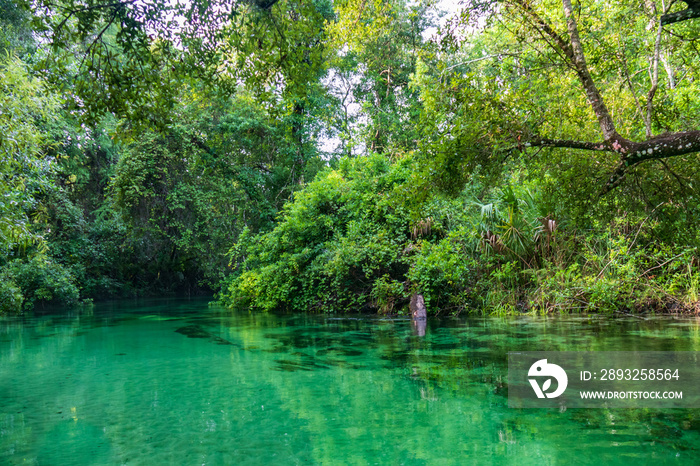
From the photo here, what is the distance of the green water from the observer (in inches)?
100

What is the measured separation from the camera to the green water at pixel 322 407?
2547mm

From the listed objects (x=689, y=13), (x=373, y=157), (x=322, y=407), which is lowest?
(x=322, y=407)

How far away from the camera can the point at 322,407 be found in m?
3.41

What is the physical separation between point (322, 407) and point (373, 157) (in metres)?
9.70

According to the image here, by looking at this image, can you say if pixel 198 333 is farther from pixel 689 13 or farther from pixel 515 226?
pixel 689 13

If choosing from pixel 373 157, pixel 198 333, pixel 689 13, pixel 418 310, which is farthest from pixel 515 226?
pixel 689 13

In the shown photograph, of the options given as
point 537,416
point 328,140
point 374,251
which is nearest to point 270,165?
point 328,140

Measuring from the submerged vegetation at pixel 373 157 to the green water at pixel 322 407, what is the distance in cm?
164

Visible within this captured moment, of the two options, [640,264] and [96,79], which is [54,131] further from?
[640,264]

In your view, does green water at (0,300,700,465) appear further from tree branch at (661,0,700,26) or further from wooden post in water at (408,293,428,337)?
tree branch at (661,0,700,26)

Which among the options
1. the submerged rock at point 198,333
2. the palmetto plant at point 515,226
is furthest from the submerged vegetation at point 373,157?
the submerged rock at point 198,333

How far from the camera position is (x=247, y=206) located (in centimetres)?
1855

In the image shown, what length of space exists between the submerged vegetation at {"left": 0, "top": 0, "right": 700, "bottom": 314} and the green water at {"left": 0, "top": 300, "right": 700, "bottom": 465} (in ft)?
5.38

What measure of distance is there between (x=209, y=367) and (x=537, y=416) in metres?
3.20
